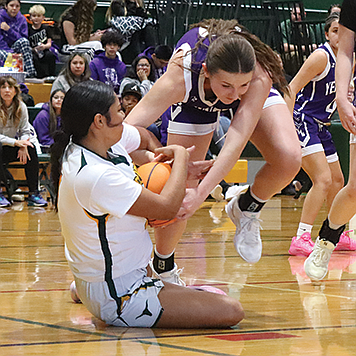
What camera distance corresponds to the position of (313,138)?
4480 mm

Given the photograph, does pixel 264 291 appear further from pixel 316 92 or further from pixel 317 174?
pixel 316 92

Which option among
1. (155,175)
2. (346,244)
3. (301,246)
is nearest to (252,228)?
(155,175)

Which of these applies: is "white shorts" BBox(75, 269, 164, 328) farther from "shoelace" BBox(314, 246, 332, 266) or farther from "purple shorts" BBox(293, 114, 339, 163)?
"purple shorts" BBox(293, 114, 339, 163)

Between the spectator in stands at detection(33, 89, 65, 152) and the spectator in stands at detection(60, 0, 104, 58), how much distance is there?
2150 millimetres

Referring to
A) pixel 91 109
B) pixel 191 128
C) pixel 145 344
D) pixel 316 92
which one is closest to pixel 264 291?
pixel 191 128

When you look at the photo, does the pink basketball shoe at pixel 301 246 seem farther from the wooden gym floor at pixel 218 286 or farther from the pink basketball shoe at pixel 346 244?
the pink basketball shoe at pixel 346 244

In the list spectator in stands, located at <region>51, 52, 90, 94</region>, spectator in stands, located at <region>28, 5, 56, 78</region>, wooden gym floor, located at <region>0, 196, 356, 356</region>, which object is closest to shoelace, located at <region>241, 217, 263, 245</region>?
wooden gym floor, located at <region>0, 196, 356, 356</region>

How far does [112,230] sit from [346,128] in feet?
4.45

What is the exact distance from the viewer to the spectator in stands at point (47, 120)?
281 inches

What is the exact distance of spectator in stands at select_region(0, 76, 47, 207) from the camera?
6.80 metres

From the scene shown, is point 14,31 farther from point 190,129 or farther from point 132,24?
point 190,129

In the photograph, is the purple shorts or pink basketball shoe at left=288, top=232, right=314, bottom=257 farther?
the purple shorts

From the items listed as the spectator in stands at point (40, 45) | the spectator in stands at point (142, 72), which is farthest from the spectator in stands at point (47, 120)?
the spectator in stands at point (40, 45)

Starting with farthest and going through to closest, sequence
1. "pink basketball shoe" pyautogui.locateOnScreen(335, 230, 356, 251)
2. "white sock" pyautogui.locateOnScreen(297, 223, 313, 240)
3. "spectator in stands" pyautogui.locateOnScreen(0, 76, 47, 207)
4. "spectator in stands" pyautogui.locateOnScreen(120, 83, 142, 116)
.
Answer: "spectator in stands" pyautogui.locateOnScreen(120, 83, 142, 116) → "spectator in stands" pyautogui.locateOnScreen(0, 76, 47, 207) → "pink basketball shoe" pyautogui.locateOnScreen(335, 230, 356, 251) → "white sock" pyautogui.locateOnScreen(297, 223, 313, 240)
